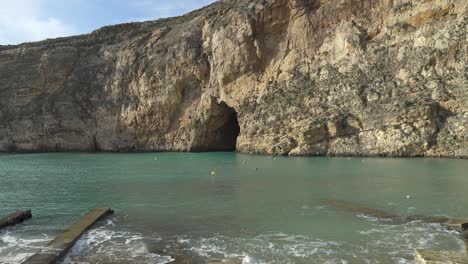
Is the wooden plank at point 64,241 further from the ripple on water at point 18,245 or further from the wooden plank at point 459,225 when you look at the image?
the wooden plank at point 459,225

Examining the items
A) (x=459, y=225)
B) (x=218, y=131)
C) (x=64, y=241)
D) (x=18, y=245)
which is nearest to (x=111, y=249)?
(x=64, y=241)

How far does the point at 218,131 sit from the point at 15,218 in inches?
1602

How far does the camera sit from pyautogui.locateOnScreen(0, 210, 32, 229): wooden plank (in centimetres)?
1415

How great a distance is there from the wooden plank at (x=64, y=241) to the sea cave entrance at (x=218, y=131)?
37.1 m

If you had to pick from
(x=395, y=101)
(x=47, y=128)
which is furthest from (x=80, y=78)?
(x=395, y=101)

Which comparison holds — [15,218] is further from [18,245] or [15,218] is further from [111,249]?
[111,249]

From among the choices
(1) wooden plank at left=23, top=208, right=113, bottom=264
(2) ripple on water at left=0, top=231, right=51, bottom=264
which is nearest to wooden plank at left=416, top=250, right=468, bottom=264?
(1) wooden plank at left=23, top=208, right=113, bottom=264

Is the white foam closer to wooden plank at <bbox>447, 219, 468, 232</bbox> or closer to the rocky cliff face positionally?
wooden plank at <bbox>447, 219, 468, 232</bbox>

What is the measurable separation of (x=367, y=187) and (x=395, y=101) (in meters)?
18.6

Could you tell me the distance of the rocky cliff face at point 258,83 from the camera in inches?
1420

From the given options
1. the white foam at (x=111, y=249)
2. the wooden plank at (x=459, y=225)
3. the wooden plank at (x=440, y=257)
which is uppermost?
the wooden plank at (x=459, y=225)

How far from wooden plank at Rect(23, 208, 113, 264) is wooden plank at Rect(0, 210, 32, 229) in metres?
2.14

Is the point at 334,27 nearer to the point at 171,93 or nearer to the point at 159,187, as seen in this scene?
the point at 171,93

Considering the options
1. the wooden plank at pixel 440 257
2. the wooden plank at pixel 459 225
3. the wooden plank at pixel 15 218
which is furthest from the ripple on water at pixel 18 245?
the wooden plank at pixel 459 225
